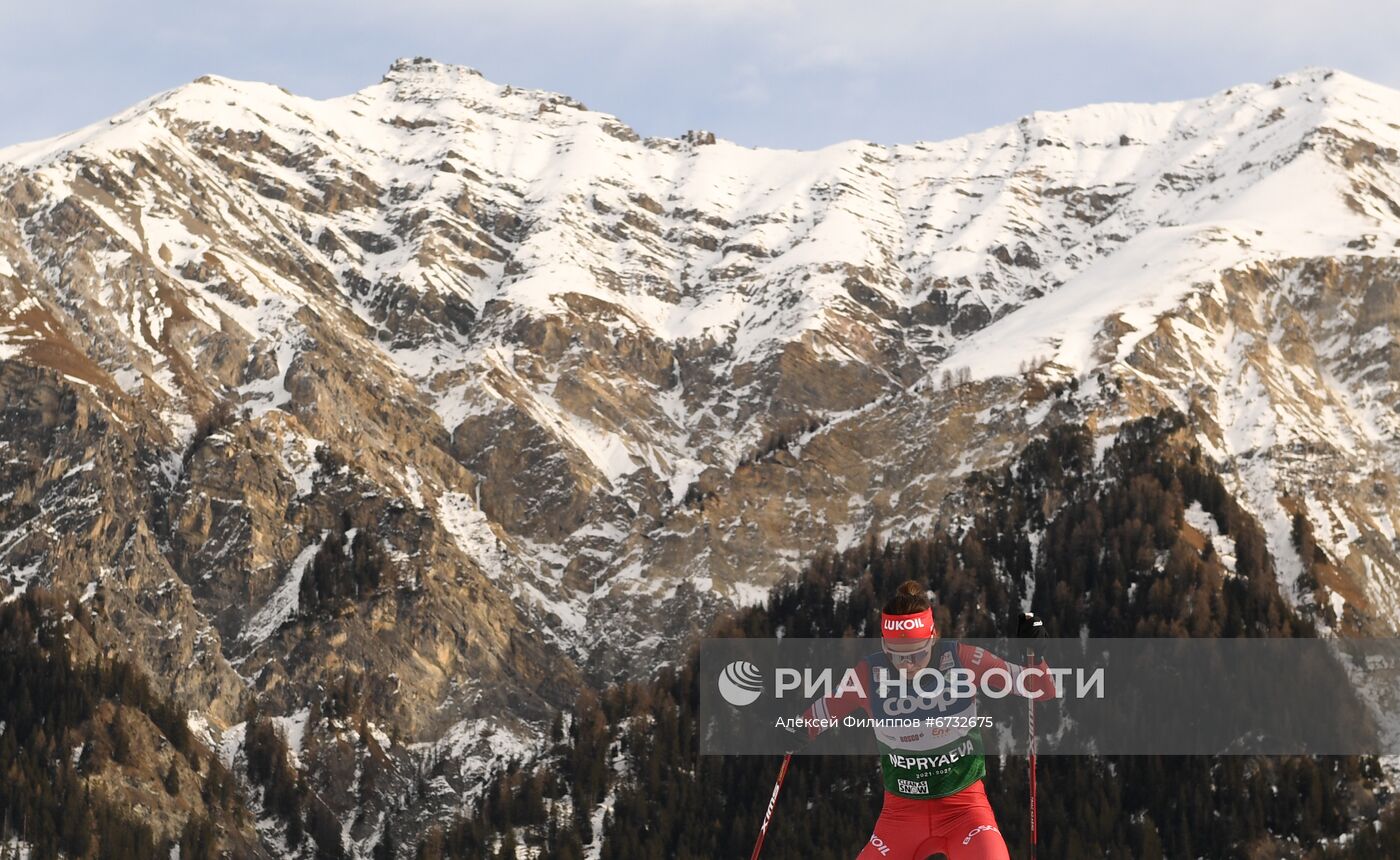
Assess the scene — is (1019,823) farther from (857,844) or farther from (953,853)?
(953,853)

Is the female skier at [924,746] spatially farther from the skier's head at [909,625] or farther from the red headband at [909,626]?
the red headband at [909,626]

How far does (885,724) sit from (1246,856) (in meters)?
180

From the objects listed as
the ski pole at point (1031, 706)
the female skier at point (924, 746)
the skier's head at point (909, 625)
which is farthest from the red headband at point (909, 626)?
the ski pole at point (1031, 706)

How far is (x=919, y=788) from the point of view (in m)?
30.0

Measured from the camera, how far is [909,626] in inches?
1126

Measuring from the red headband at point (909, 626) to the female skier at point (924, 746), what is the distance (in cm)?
26

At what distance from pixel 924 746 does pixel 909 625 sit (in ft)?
8.11

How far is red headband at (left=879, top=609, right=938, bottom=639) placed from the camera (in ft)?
93.5

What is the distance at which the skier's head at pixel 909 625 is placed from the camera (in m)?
28.5

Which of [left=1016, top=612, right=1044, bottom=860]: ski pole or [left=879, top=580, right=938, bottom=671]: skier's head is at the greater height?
[left=879, top=580, right=938, bottom=671]: skier's head

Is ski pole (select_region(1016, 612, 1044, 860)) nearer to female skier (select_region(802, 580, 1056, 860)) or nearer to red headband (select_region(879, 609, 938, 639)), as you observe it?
female skier (select_region(802, 580, 1056, 860))

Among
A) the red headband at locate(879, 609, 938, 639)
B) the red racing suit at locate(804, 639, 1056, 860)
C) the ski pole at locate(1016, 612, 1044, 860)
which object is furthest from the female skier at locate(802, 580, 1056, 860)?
the ski pole at locate(1016, 612, 1044, 860)

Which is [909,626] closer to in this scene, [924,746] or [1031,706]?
[924,746]

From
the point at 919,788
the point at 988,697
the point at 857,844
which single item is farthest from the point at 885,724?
the point at 857,844
